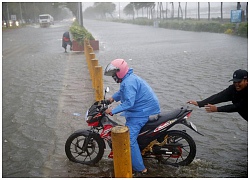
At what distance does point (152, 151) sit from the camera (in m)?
4.05

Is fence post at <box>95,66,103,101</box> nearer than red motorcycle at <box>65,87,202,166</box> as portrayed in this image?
No

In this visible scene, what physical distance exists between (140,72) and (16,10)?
57.3m

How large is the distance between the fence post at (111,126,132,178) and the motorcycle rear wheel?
0.92 metres

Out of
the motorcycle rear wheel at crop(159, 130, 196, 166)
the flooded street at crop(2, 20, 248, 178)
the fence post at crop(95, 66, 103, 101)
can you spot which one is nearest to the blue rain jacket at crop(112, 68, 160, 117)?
the motorcycle rear wheel at crop(159, 130, 196, 166)

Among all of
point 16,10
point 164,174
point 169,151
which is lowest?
point 164,174

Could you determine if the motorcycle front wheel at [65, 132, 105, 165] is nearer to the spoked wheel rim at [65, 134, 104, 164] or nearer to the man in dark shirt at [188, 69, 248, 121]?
the spoked wheel rim at [65, 134, 104, 164]

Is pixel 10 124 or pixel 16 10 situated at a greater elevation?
pixel 16 10

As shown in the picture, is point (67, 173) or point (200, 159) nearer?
point (67, 173)

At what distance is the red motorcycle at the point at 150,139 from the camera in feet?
12.6

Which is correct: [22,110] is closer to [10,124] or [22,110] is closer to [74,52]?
[10,124]

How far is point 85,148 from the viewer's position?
13.7 ft

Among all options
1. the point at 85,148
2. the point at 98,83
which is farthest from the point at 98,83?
the point at 85,148

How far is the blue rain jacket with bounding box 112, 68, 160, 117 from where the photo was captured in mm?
3600

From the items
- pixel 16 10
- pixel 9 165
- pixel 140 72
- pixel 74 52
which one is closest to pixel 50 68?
pixel 140 72
